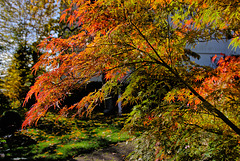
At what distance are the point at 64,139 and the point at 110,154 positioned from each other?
2.06 meters

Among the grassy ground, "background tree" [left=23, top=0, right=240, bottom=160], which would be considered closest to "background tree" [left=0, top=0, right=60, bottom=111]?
the grassy ground

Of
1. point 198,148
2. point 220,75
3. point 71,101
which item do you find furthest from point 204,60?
point 198,148

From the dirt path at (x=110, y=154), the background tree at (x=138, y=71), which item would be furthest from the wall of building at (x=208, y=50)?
the background tree at (x=138, y=71)

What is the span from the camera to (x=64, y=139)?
591cm

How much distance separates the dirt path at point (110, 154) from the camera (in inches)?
167

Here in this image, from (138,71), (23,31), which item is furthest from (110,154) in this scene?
(23,31)

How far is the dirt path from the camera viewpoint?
13.9ft

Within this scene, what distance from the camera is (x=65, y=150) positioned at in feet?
15.8

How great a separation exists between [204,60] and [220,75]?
34.6 ft

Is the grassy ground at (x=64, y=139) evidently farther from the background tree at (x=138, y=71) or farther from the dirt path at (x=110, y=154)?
the background tree at (x=138, y=71)

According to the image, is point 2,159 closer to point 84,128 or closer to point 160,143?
point 160,143

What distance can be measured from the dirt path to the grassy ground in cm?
26

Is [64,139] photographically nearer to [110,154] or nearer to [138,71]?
[110,154]

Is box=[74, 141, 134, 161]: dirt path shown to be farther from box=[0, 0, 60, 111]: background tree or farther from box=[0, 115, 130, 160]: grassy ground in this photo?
box=[0, 0, 60, 111]: background tree
